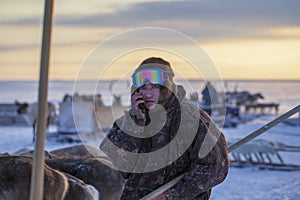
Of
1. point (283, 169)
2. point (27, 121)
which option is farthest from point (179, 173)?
point (27, 121)

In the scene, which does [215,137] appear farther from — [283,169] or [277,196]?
[283,169]

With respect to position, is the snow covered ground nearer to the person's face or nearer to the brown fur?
the brown fur

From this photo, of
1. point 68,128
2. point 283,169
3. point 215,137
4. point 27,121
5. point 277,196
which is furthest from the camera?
point 27,121

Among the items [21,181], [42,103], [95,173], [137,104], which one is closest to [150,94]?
[137,104]

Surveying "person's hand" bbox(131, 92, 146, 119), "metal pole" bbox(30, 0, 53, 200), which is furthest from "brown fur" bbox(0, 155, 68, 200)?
"metal pole" bbox(30, 0, 53, 200)

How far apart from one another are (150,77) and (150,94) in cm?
9

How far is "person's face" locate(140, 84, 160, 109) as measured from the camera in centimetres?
298

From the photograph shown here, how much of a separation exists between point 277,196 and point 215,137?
6.29 meters

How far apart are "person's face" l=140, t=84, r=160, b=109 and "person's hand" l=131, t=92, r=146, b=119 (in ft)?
0.08

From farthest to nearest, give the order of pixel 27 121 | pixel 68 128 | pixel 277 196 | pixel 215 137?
1. pixel 27 121
2. pixel 68 128
3. pixel 277 196
4. pixel 215 137

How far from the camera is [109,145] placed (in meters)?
3.08

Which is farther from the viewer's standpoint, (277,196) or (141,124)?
(277,196)

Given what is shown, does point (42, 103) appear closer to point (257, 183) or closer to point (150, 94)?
point (150, 94)

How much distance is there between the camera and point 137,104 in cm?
299
